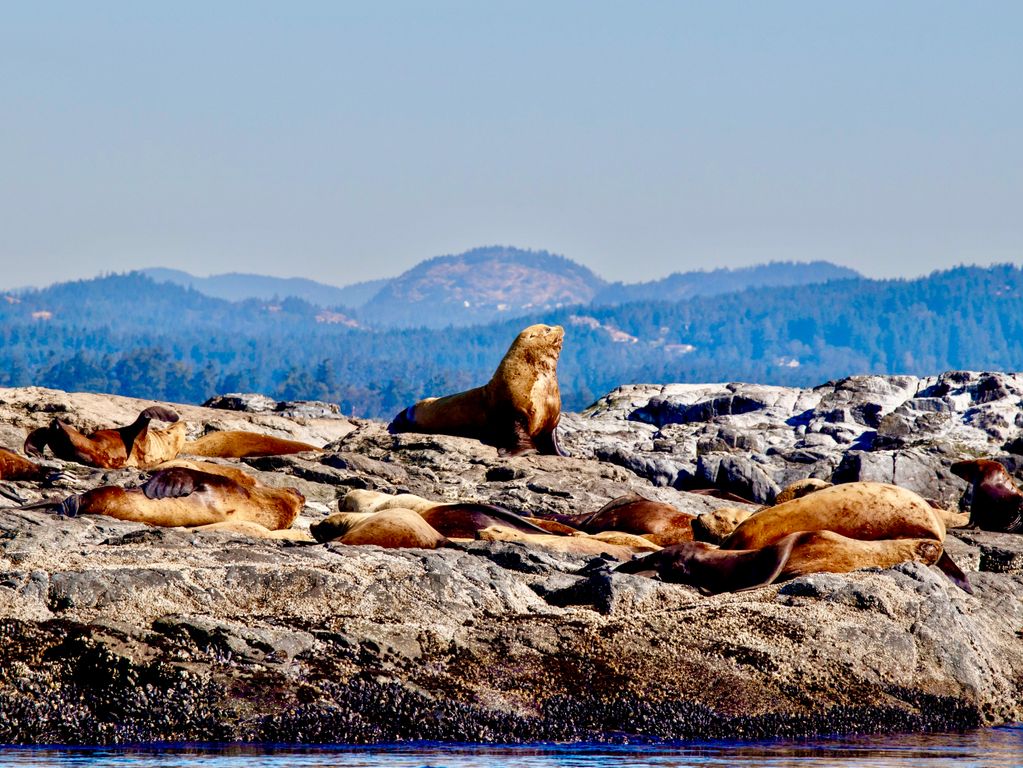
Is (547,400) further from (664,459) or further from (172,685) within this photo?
(172,685)

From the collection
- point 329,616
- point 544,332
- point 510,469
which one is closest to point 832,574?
point 329,616

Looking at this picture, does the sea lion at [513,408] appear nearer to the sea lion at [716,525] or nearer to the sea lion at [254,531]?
the sea lion at [716,525]

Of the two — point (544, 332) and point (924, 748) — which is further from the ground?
point (544, 332)

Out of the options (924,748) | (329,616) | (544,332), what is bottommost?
(924,748)

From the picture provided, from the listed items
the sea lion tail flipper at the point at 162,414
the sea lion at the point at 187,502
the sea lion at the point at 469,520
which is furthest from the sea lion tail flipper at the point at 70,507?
the sea lion tail flipper at the point at 162,414

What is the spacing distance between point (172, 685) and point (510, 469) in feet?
29.2

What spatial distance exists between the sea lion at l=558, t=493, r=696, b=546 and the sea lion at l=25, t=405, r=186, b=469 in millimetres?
5308

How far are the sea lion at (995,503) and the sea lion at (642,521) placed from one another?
2431mm

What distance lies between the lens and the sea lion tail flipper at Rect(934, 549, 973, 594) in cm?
963

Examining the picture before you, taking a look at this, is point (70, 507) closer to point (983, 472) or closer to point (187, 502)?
point (187, 502)

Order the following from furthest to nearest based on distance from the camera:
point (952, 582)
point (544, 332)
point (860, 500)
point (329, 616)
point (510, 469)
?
point (544, 332) < point (510, 469) < point (860, 500) < point (952, 582) < point (329, 616)

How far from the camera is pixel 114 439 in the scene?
1650 centimetres

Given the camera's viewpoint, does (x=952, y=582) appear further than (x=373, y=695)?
Yes

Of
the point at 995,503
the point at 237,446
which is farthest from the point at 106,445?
the point at 995,503
